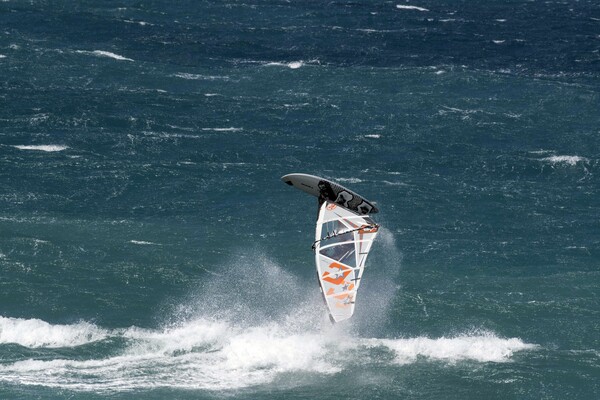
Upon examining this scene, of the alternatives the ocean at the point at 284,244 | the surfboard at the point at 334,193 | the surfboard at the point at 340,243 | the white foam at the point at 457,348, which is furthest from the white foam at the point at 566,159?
the surfboard at the point at 340,243

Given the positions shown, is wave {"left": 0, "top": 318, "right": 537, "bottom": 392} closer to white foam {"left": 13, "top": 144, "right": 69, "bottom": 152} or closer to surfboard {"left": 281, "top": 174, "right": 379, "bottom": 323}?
surfboard {"left": 281, "top": 174, "right": 379, "bottom": 323}

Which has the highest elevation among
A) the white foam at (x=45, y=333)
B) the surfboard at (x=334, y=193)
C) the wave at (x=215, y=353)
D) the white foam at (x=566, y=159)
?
the surfboard at (x=334, y=193)

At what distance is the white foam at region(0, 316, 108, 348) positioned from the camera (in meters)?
142

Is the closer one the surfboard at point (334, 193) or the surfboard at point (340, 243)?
the surfboard at point (340, 243)

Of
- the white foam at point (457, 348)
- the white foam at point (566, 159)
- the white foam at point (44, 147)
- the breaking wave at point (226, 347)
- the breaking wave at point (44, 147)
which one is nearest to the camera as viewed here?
the breaking wave at point (226, 347)

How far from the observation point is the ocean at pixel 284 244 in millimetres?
138750

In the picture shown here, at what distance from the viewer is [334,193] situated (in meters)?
144

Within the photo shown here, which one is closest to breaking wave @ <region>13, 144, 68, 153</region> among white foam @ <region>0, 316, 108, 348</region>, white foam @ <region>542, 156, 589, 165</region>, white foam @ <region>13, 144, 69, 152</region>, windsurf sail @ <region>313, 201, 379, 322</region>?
white foam @ <region>13, 144, 69, 152</region>

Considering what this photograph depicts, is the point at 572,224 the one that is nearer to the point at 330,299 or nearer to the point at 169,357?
the point at 330,299

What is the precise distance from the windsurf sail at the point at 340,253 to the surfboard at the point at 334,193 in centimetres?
86

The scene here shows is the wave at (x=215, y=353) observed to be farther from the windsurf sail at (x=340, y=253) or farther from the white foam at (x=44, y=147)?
the white foam at (x=44, y=147)

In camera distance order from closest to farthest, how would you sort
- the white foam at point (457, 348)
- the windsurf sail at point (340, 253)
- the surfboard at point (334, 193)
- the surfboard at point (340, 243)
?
the windsurf sail at point (340, 253)
the surfboard at point (340, 243)
the white foam at point (457, 348)
the surfboard at point (334, 193)

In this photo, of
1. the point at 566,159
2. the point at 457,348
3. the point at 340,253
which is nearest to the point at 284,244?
the point at 340,253

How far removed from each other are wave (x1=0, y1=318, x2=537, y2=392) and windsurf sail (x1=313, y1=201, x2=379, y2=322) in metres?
9.22
